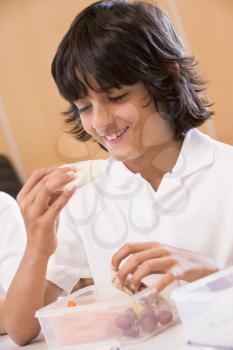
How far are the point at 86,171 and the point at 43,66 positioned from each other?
2.21 m

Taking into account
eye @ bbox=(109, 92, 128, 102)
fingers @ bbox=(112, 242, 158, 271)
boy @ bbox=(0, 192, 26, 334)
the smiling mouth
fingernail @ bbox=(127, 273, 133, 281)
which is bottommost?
boy @ bbox=(0, 192, 26, 334)

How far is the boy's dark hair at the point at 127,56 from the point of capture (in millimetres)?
1034

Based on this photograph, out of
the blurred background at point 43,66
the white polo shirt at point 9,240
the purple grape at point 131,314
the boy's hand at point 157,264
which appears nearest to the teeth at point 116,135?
the boy's hand at point 157,264

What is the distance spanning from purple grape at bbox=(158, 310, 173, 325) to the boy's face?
13.6 inches

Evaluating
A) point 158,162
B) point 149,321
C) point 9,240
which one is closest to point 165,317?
point 149,321

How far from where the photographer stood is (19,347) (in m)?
1.10

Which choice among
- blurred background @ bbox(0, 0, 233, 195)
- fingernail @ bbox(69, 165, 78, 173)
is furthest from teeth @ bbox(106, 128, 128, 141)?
blurred background @ bbox(0, 0, 233, 195)

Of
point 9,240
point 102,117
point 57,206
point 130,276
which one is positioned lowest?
point 9,240

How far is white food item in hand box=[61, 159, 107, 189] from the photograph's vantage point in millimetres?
996

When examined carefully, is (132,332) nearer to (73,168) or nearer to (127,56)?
(73,168)

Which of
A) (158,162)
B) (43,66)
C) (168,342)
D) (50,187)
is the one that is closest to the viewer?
(168,342)

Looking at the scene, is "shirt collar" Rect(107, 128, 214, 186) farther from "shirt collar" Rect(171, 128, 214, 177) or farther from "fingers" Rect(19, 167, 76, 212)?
"fingers" Rect(19, 167, 76, 212)

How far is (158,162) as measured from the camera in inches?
47.3

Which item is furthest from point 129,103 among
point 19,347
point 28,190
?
point 19,347
